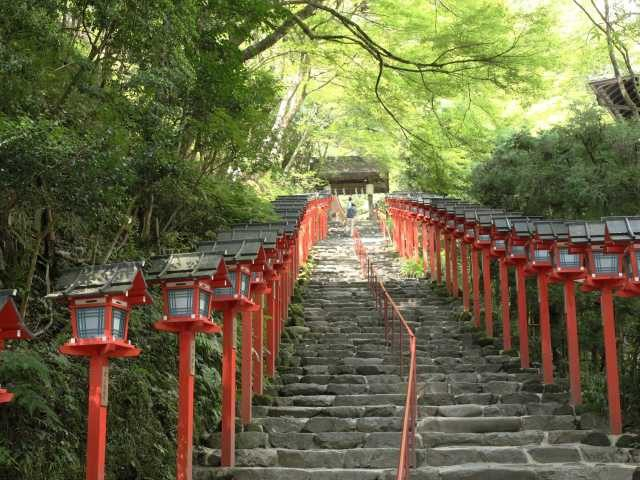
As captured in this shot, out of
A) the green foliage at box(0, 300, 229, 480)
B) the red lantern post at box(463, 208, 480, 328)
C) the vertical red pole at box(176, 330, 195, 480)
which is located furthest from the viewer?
the red lantern post at box(463, 208, 480, 328)

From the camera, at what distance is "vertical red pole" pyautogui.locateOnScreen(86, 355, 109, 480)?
5949 millimetres

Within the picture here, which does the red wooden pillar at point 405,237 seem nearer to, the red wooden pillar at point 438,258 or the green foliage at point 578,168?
the red wooden pillar at point 438,258

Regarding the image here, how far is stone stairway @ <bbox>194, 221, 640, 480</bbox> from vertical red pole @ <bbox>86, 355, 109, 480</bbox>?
8.71ft

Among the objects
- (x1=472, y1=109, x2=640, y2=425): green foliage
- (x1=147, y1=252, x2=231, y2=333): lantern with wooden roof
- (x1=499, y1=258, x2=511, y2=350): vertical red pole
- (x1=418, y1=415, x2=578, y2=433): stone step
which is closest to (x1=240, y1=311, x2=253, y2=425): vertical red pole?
(x1=418, y1=415, x2=578, y2=433): stone step

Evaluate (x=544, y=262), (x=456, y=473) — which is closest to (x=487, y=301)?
(x=544, y=262)

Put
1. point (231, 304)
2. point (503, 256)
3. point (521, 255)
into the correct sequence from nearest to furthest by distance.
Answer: point (231, 304) < point (521, 255) < point (503, 256)

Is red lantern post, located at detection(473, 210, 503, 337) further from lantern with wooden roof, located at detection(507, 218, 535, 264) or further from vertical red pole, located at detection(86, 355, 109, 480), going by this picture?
A: vertical red pole, located at detection(86, 355, 109, 480)

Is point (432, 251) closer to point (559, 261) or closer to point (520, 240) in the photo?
point (520, 240)

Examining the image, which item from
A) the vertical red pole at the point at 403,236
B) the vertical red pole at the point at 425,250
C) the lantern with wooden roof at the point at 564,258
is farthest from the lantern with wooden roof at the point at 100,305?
the vertical red pole at the point at 403,236

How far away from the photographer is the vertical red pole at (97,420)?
19.5ft

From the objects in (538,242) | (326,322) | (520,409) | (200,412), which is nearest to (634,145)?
(538,242)

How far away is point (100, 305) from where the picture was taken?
621 cm

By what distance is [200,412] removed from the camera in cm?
958

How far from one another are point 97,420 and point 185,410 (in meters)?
1.44
